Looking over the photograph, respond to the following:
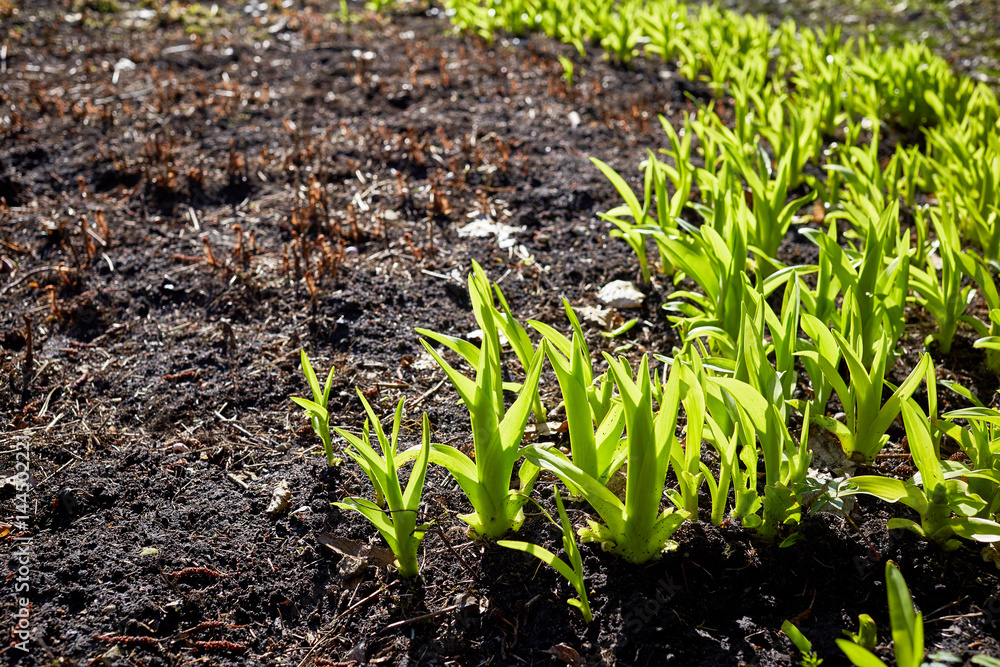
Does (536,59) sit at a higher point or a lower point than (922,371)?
higher

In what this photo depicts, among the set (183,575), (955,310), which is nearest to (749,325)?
(955,310)

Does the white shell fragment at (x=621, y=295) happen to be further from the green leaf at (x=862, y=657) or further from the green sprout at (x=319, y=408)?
the green leaf at (x=862, y=657)

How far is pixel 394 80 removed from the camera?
433 centimetres

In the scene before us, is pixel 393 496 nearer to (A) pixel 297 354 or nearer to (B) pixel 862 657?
(B) pixel 862 657

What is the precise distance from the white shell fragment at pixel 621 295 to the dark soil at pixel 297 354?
78mm

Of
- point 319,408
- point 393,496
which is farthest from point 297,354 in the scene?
point 393,496

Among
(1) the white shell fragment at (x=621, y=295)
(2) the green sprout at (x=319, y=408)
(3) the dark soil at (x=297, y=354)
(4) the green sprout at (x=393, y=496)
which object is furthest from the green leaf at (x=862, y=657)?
(1) the white shell fragment at (x=621, y=295)

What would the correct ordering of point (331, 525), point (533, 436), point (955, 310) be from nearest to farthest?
point (331, 525) < point (533, 436) < point (955, 310)

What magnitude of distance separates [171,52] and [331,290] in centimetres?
362

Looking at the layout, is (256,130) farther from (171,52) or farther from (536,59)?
(536,59)

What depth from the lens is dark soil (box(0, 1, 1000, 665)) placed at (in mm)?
1314

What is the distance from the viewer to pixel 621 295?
7.47 ft

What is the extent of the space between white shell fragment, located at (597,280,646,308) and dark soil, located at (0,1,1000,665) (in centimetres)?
8

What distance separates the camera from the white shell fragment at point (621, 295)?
225 centimetres
